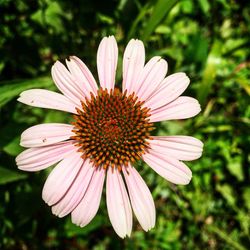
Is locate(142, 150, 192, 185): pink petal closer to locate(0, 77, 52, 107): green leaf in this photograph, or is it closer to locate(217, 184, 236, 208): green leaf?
locate(0, 77, 52, 107): green leaf

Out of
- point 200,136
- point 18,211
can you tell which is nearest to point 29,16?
point 18,211

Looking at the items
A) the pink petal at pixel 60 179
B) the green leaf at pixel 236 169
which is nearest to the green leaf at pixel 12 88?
the pink petal at pixel 60 179

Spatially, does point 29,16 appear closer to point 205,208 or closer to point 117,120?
point 117,120

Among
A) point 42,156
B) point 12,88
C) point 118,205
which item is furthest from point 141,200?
point 12,88

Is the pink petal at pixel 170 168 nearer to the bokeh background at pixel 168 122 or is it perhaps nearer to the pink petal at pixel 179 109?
the pink petal at pixel 179 109

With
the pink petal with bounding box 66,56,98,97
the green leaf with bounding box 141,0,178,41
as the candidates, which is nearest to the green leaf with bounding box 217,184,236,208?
the green leaf with bounding box 141,0,178,41

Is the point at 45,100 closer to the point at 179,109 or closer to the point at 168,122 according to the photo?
the point at 179,109
